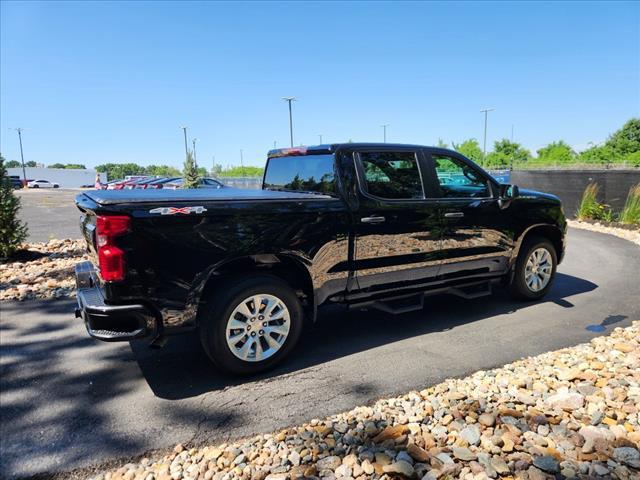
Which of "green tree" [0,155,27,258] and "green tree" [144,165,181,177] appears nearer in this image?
"green tree" [0,155,27,258]

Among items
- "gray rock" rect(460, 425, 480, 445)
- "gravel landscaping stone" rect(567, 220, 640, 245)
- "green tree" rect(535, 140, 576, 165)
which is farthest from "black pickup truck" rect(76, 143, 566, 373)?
"green tree" rect(535, 140, 576, 165)

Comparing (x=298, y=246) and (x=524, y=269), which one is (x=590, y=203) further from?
(x=298, y=246)

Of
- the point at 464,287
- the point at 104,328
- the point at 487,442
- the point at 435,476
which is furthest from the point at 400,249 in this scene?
the point at 104,328

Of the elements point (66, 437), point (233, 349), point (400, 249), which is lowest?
point (66, 437)

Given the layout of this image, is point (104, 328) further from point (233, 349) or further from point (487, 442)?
point (487, 442)

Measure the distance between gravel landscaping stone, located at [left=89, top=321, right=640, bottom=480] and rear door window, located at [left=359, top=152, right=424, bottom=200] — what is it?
1.90 m

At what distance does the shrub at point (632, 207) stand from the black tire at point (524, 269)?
798cm

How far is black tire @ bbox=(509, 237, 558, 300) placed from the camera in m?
5.46

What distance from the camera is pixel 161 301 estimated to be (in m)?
3.29

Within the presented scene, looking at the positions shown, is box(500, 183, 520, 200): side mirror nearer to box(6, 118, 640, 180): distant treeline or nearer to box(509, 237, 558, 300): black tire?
box(509, 237, 558, 300): black tire

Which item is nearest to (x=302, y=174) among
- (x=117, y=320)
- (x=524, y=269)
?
(x=117, y=320)

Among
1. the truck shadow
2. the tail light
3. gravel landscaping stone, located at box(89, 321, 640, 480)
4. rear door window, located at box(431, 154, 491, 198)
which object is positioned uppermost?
rear door window, located at box(431, 154, 491, 198)

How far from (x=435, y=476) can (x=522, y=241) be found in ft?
12.7

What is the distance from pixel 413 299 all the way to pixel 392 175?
1.37 meters
